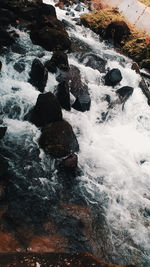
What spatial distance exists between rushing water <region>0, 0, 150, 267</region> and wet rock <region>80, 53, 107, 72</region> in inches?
14.2

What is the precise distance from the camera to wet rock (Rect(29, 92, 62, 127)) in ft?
26.1

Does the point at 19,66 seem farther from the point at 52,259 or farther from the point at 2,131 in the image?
the point at 52,259

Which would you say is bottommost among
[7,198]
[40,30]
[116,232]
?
[7,198]

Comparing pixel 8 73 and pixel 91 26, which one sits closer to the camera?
pixel 8 73

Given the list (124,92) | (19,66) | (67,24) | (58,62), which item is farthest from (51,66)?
(67,24)

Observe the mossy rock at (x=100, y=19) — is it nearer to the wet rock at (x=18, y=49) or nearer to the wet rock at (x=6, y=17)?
the wet rock at (x=6, y=17)

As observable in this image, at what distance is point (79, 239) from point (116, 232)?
3.60ft

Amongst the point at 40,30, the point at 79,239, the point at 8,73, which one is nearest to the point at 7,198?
→ the point at 79,239

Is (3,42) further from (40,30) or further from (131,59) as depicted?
(131,59)

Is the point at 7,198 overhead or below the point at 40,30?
below

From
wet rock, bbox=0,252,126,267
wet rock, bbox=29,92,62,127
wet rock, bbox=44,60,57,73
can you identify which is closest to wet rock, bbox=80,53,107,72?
wet rock, bbox=44,60,57,73

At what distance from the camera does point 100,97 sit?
10484mm

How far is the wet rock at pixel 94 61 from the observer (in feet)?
38.4

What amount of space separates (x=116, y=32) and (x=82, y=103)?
848 cm
